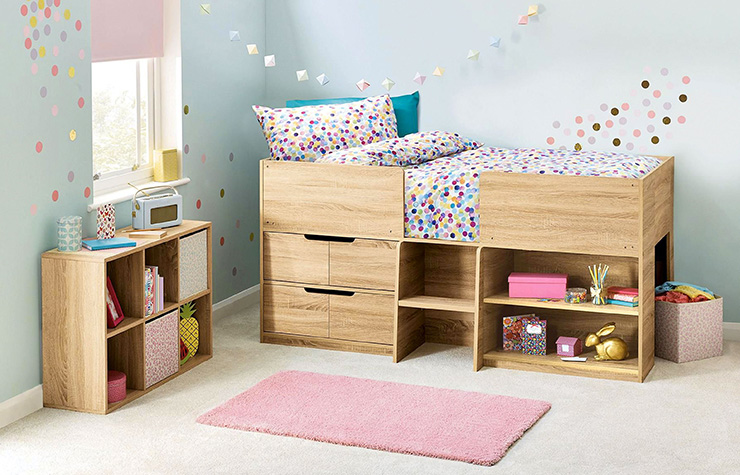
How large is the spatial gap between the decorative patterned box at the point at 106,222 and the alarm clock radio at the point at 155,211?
13 cm

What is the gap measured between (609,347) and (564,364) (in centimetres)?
18

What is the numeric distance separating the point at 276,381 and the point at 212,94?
142cm

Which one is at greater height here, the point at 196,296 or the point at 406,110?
the point at 406,110

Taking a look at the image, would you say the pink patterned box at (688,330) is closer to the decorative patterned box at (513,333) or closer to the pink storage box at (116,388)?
the decorative patterned box at (513,333)

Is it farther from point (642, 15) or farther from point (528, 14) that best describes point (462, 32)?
point (642, 15)

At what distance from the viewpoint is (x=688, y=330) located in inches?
145

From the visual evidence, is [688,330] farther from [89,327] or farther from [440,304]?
[89,327]

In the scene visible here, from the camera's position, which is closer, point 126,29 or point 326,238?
point 126,29

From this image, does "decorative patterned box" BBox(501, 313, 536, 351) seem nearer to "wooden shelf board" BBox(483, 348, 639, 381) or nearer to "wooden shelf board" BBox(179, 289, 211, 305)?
"wooden shelf board" BBox(483, 348, 639, 381)

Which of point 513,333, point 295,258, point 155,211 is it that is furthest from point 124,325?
point 513,333

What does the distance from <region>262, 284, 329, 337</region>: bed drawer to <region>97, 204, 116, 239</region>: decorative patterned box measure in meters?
0.81

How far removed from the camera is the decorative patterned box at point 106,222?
3258 mm

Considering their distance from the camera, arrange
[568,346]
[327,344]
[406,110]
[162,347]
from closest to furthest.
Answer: [162,347], [568,346], [327,344], [406,110]

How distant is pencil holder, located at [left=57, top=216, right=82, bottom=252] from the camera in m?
3.12
